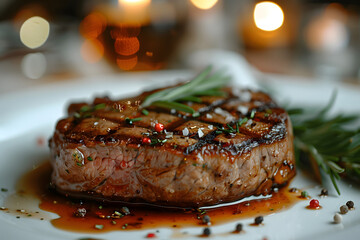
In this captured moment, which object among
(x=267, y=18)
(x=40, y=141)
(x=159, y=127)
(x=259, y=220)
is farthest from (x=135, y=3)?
(x=259, y=220)

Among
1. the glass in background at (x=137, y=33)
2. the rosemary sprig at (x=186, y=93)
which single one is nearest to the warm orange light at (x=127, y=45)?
the glass in background at (x=137, y=33)

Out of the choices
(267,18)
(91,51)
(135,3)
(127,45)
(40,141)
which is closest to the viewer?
(40,141)

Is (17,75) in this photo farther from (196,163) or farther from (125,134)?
(196,163)

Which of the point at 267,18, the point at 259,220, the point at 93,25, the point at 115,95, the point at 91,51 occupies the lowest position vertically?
the point at 259,220

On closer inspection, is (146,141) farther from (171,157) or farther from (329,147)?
(329,147)

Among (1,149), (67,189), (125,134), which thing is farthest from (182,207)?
(1,149)

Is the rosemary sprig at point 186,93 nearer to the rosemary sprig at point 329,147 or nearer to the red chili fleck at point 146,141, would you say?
the red chili fleck at point 146,141

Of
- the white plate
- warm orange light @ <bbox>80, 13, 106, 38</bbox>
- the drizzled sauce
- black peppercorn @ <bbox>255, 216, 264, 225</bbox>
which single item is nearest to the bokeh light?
warm orange light @ <bbox>80, 13, 106, 38</bbox>
